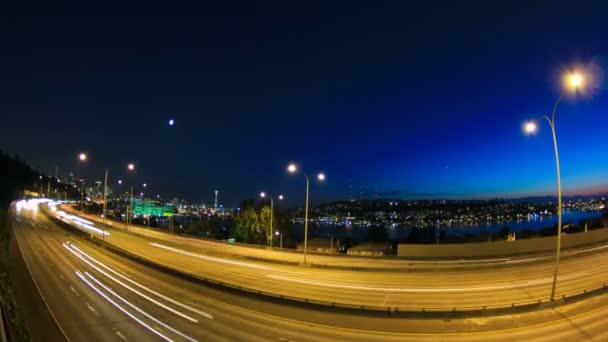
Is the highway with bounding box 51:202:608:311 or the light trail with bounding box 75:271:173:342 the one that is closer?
the light trail with bounding box 75:271:173:342

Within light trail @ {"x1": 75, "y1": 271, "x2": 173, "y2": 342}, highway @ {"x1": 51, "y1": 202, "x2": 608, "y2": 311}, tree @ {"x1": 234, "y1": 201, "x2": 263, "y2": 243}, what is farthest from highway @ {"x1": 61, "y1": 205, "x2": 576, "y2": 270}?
tree @ {"x1": 234, "y1": 201, "x2": 263, "y2": 243}

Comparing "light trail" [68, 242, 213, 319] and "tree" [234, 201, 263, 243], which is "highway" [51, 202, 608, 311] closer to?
"light trail" [68, 242, 213, 319]

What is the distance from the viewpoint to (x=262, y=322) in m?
15.8

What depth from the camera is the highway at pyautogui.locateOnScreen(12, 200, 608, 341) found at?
14.2m

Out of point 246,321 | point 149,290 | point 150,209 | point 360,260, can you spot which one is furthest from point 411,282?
point 150,209

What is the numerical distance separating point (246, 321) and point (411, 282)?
46.4ft

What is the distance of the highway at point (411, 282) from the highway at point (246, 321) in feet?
7.86

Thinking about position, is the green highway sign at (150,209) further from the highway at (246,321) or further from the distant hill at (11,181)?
the highway at (246,321)

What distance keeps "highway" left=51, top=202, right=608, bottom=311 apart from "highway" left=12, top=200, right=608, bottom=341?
2396 millimetres

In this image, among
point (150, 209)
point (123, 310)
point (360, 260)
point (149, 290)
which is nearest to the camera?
point (123, 310)

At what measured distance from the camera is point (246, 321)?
15938 mm

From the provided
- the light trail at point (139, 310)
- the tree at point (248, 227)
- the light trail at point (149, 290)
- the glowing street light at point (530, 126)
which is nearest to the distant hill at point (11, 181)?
the tree at point (248, 227)

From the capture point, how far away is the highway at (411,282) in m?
20.2

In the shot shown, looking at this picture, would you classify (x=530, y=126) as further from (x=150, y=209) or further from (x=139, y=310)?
(x=150, y=209)
